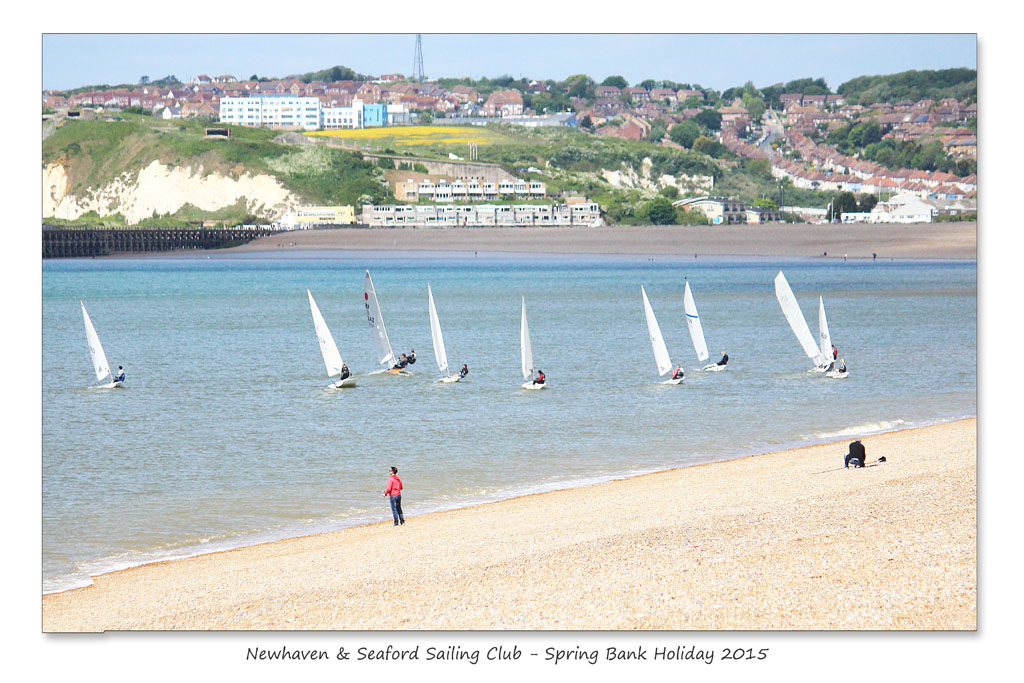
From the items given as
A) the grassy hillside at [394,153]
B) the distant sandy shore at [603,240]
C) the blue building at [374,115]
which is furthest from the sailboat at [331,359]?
the distant sandy shore at [603,240]

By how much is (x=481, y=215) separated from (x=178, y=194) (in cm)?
2395

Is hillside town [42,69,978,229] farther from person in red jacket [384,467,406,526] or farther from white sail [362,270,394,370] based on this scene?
person in red jacket [384,467,406,526]

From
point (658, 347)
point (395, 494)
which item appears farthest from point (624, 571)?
point (658, 347)

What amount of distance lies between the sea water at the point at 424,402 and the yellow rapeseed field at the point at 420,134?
28.1ft

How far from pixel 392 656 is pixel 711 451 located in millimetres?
11159

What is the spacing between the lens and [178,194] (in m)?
83.5

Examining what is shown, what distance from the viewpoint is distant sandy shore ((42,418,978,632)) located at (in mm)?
10102

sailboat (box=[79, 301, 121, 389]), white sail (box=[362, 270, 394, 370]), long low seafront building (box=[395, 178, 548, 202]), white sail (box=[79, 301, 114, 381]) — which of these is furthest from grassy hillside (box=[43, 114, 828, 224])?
white sail (box=[79, 301, 114, 381])

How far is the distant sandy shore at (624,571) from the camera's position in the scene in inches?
398

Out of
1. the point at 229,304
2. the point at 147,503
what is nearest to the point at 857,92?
the point at 147,503

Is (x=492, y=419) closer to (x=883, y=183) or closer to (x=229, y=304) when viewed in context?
(x=883, y=183)

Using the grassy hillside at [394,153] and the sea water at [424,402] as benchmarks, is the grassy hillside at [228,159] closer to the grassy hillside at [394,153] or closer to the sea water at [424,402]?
the grassy hillside at [394,153]

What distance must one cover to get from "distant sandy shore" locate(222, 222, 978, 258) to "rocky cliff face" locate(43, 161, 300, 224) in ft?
14.0

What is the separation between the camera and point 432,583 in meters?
11.2
